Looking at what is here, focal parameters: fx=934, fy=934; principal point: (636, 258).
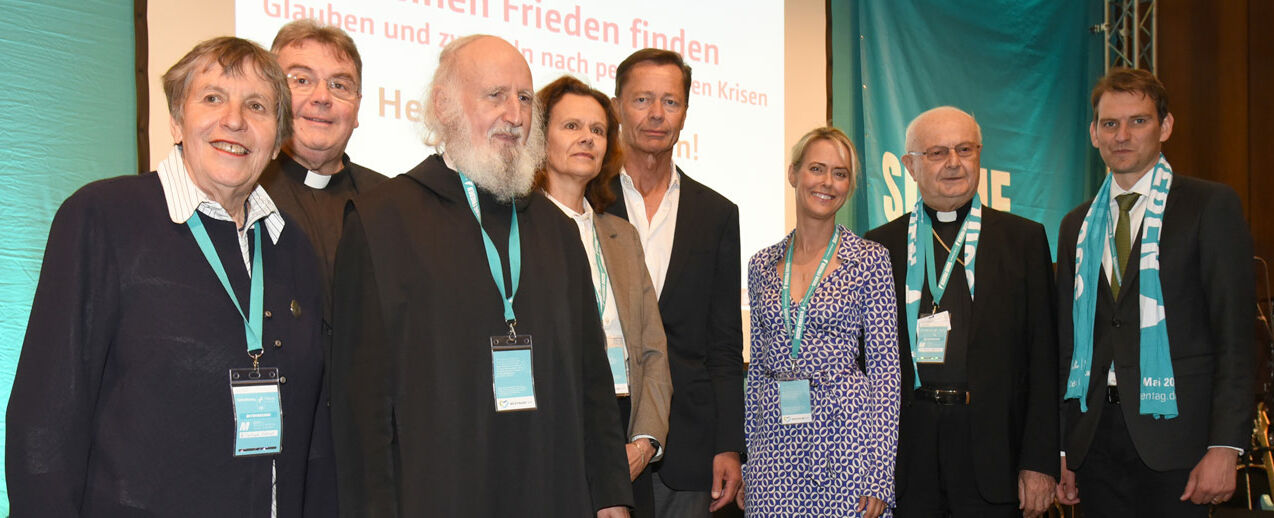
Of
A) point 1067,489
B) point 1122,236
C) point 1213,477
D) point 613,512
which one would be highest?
point 1122,236

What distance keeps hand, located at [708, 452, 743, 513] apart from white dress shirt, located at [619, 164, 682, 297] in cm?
59

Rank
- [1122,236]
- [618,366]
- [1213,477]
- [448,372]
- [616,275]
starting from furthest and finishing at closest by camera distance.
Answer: [1122,236] < [1213,477] < [616,275] < [618,366] < [448,372]

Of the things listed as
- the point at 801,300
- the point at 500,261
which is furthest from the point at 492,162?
the point at 801,300

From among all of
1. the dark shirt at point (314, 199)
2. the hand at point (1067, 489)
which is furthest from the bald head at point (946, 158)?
the dark shirt at point (314, 199)

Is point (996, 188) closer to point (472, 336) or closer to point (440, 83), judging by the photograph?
point (440, 83)

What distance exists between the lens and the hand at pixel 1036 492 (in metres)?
3.14

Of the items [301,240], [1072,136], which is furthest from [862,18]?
[301,240]

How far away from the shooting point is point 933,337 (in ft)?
10.4

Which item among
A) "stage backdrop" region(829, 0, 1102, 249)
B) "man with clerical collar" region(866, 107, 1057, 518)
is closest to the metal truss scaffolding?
"stage backdrop" region(829, 0, 1102, 249)

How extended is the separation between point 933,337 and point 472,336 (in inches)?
70.6

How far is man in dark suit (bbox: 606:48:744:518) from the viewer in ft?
9.74

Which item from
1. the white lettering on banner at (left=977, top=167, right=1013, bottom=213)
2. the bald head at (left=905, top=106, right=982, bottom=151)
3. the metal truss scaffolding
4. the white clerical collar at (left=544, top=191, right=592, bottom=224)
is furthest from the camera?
the metal truss scaffolding

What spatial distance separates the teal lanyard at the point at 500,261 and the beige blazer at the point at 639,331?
0.62 metres

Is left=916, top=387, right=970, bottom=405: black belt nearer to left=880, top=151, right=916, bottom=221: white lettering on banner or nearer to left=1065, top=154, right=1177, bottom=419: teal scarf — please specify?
left=1065, top=154, right=1177, bottom=419: teal scarf
